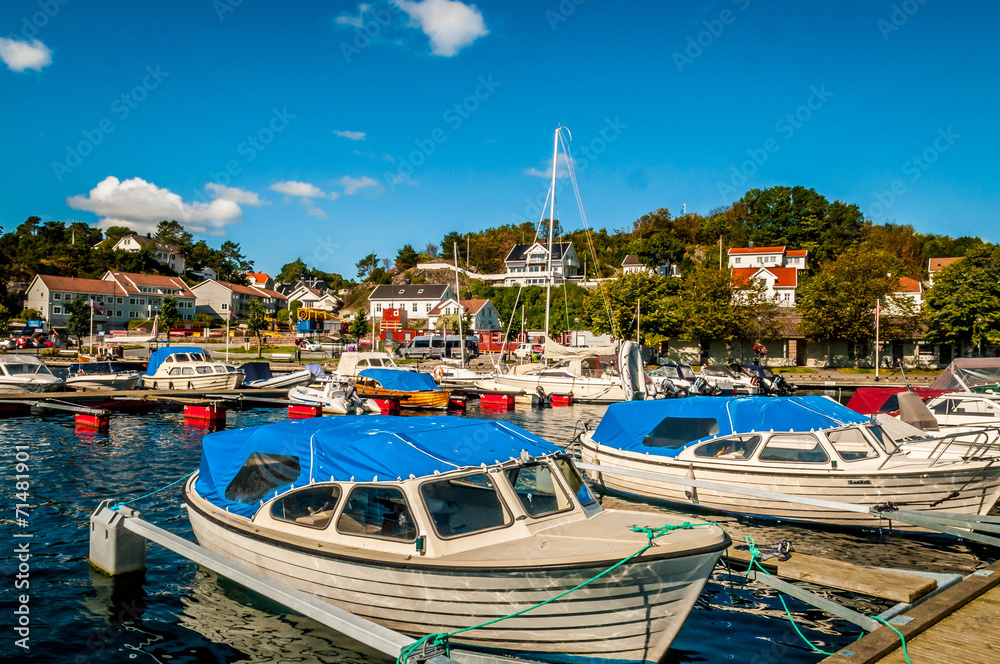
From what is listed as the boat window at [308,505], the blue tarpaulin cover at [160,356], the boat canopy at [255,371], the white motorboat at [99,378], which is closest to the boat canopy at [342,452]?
the boat window at [308,505]

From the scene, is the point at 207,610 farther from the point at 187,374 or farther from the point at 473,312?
the point at 473,312

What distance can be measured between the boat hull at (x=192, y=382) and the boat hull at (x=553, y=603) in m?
34.1

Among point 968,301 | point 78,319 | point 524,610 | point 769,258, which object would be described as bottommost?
point 524,610

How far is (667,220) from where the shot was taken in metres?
125

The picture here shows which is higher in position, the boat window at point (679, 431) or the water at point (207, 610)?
the boat window at point (679, 431)

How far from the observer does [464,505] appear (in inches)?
344

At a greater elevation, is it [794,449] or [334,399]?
[794,449]

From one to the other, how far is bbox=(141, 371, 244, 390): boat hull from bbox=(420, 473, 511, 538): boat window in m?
34.0

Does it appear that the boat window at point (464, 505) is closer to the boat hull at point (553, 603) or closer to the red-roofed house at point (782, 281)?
the boat hull at point (553, 603)

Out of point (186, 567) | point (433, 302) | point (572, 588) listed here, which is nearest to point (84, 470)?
point (186, 567)

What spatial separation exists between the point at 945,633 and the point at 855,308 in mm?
60749

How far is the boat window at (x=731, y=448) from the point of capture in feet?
49.5

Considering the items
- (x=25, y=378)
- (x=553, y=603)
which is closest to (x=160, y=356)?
(x=25, y=378)

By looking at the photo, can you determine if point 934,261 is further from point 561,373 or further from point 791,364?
point 561,373
